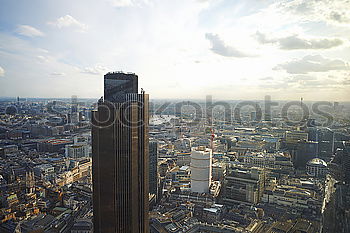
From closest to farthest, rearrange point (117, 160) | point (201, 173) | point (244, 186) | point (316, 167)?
point (117, 160) < point (244, 186) < point (201, 173) < point (316, 167)

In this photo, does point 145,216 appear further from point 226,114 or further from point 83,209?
point 226,114

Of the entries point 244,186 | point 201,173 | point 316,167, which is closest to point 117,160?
point 244,186

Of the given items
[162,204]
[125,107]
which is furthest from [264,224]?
[125,107]

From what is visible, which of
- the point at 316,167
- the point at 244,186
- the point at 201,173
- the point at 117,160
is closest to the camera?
the point at 117,160

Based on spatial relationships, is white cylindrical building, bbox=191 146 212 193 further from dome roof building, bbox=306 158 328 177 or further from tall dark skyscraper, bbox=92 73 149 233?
tall dark skyscraper, bbox=92 73 149 233

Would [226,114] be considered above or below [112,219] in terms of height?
above

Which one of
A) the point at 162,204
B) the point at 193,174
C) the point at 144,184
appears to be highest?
the point at 144,184

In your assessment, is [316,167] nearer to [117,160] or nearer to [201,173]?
[201,173]
